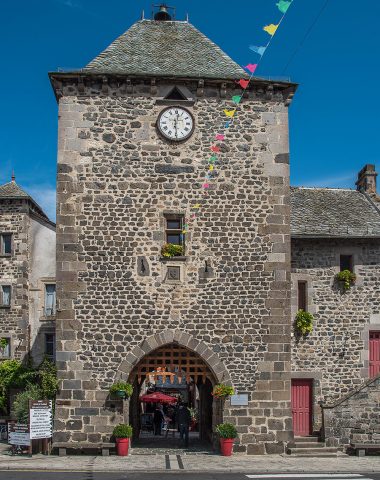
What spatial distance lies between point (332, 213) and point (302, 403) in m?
6.07

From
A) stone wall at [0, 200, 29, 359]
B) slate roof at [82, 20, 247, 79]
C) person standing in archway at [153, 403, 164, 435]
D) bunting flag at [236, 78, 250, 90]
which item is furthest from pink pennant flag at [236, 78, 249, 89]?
stone wall at [0, 200, 29, 359]

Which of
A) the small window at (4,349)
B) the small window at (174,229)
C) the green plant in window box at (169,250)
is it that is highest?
the small window at (174,229)

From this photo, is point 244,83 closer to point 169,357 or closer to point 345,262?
point 345,262

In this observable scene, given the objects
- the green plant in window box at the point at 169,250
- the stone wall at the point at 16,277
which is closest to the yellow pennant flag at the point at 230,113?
the green plant in window box at the point at 169,250

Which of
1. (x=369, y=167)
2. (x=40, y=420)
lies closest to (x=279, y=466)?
(x=40, y=420)

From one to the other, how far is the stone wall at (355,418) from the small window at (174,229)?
19.9ft

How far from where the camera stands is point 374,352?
2031 cm

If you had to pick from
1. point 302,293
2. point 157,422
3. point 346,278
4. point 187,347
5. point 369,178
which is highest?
point 369,178

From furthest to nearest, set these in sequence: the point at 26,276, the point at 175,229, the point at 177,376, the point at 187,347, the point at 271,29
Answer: the point at 26,276 → the point at 177,376 → the point at 175,229 → the point at 187,347 → the point at 271,29

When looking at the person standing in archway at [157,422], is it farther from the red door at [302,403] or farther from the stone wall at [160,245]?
the stone wall at [160,245]

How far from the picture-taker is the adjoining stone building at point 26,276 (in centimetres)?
2867

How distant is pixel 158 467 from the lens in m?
15.3

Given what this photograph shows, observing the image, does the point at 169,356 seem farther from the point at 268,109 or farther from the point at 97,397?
the point at 268,109

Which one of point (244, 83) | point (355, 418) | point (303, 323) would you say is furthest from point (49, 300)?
point (355, 418)
